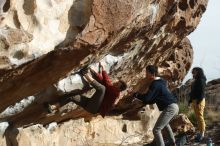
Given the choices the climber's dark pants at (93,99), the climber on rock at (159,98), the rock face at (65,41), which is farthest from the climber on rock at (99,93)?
the climber on rock at (159,98)

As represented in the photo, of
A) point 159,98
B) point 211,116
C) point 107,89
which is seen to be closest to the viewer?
point 159,98

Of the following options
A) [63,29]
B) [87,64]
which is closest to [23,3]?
[63,29]

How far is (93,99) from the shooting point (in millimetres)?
12375

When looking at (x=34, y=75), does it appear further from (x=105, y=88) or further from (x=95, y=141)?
(x=95, y=141)

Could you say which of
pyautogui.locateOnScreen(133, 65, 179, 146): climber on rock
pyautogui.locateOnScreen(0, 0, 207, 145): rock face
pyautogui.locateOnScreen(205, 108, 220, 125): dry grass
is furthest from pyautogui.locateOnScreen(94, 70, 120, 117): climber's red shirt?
pyautogui.locateOnScreen(205, 108, 220, 125): dry grass

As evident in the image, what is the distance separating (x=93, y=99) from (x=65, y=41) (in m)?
2.07

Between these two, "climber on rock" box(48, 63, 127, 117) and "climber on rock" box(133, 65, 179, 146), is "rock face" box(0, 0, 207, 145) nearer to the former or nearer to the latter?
"climber on rock" box(48, 63, 127, 117)

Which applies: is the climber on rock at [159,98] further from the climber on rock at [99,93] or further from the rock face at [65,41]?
the rock face at [65,41]

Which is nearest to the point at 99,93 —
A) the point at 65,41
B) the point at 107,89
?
the point at 107,89

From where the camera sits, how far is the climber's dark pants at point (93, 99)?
12.1m

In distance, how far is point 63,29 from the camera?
10.7 m

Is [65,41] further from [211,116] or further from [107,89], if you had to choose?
[211,116]

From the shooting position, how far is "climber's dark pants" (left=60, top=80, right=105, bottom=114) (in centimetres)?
1210

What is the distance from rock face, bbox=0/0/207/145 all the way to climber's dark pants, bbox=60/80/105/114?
19 centimetres
